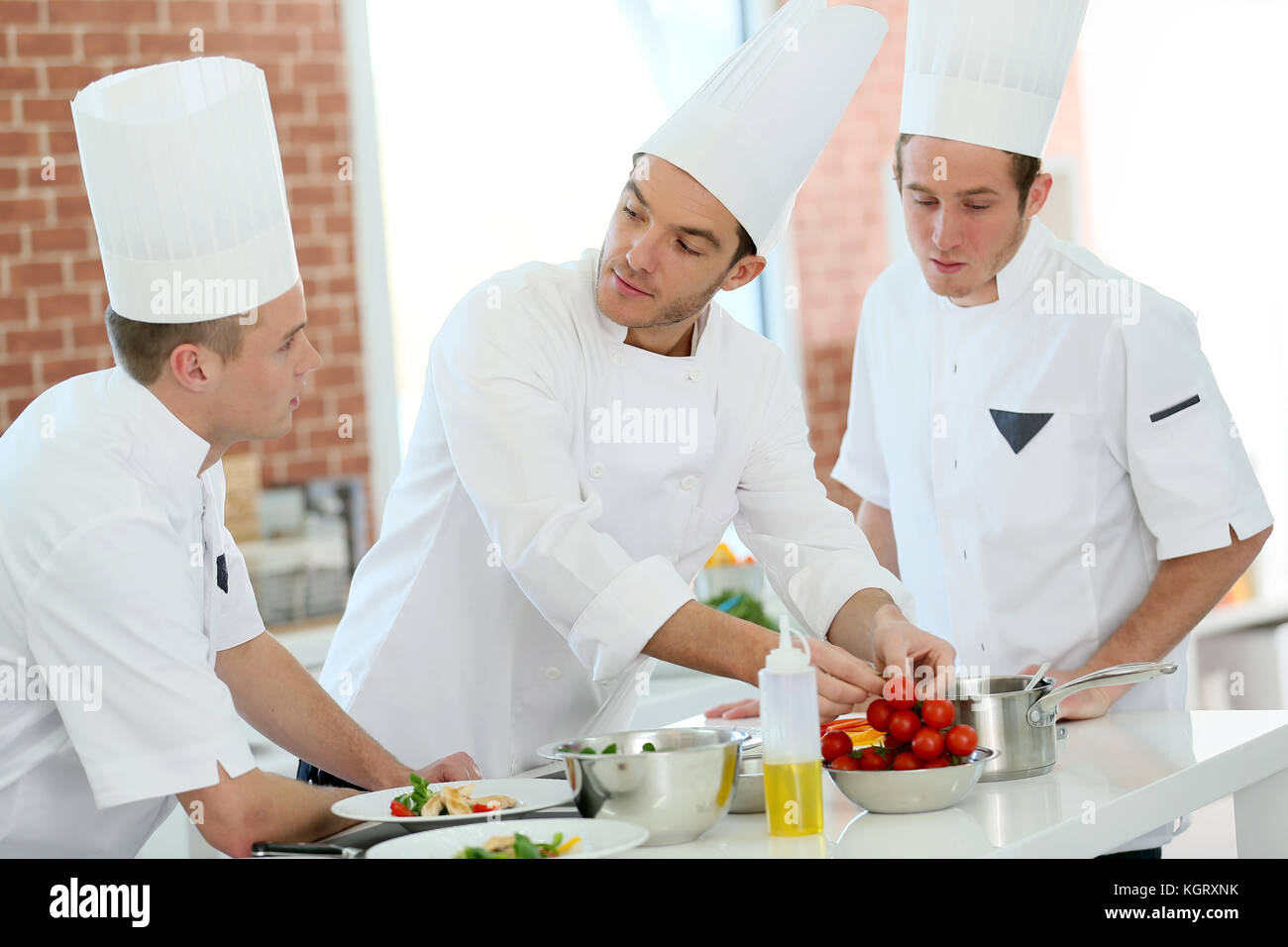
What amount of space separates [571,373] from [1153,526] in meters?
1.04

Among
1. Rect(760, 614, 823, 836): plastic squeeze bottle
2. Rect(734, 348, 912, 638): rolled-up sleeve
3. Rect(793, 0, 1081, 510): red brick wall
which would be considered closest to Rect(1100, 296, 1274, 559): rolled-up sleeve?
Rect(734, 348, 912, 638): rolled-up sleeve

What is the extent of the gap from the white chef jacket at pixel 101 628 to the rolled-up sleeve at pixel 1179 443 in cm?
156

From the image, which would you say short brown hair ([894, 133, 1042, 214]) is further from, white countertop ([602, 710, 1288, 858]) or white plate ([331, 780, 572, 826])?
white plate ([331, 780, 572, 826])

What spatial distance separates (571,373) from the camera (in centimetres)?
210

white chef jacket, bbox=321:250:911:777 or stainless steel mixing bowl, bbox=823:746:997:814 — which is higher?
white chef jacket, bbox=321:250:911:777

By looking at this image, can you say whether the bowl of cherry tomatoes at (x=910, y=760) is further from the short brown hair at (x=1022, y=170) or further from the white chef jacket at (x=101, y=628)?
the short brown hair at (x=1022, y=170)

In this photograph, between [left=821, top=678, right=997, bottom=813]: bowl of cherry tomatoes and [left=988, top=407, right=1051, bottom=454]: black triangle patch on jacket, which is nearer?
[left=821, top=678, right=997, bottom=813]: bowl of cherry tomatoes

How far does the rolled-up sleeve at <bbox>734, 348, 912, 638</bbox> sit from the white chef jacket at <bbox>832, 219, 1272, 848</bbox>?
417mm

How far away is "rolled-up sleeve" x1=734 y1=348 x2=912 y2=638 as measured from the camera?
2102 mm

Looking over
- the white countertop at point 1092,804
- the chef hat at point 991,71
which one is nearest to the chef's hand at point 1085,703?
the white countertop at point 1092,804

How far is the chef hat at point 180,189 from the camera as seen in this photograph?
67.6 inches
